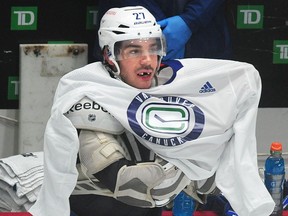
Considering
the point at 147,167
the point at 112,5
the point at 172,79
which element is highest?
the point at 112,5

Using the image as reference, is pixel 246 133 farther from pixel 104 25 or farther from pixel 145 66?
pixel 104 25

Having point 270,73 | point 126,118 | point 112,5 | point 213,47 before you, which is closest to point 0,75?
point 112,5

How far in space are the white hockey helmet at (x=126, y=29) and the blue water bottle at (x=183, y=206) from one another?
2.07 ft

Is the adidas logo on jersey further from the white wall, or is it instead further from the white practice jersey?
the white wall

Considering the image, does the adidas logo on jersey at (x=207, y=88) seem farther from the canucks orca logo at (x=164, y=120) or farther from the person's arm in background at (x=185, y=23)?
the person's arm in background at (x=185, y=23)

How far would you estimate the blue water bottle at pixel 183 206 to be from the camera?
11.5 ft

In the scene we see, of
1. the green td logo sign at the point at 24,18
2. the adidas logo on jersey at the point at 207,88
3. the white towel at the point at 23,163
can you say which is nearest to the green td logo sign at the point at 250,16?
the green td logo sign at the point at 24,18

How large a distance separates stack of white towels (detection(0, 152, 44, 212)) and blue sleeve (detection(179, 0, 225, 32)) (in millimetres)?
957

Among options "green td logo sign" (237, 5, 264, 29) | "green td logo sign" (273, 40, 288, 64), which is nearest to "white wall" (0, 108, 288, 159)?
"green td logo sign" (273, 40, 288, 64)

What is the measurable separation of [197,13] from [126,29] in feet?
4.31

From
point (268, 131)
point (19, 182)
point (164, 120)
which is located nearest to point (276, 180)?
point (164, 120)

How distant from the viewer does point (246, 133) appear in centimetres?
314

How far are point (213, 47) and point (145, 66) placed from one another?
1529 mm

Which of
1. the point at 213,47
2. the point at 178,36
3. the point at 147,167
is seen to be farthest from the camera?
the point at 213,47
